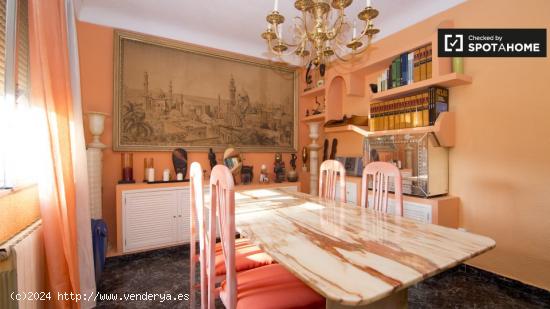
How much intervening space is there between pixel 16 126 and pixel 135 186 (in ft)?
4.15

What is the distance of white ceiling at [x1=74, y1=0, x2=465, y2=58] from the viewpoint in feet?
8.53

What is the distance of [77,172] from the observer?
5.74 ft

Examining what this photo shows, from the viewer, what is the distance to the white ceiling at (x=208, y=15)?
2.60 m

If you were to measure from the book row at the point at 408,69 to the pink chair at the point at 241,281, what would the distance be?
7.34 ft

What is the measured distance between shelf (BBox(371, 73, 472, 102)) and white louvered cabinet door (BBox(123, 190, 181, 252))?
2566 mm

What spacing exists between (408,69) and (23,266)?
3205 mm

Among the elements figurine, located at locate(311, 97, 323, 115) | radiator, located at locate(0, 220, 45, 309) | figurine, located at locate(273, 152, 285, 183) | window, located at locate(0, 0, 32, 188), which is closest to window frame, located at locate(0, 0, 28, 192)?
window, located at locate(0, 0, 32, 188)

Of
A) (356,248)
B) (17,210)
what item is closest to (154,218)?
(17,210)

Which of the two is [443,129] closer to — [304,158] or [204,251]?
[304,158]

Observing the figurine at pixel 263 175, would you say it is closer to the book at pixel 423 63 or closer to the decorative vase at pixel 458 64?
the book at pixel 423 63

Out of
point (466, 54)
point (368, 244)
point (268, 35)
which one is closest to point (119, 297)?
point (368, 244)

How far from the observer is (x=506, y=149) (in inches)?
81.7

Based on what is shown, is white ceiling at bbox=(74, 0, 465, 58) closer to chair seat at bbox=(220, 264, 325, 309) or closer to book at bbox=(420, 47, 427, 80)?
book at bbox=(420, 47, 427, 80)

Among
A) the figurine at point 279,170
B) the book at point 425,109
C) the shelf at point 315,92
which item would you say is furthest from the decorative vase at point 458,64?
the figurine at point 279,170
